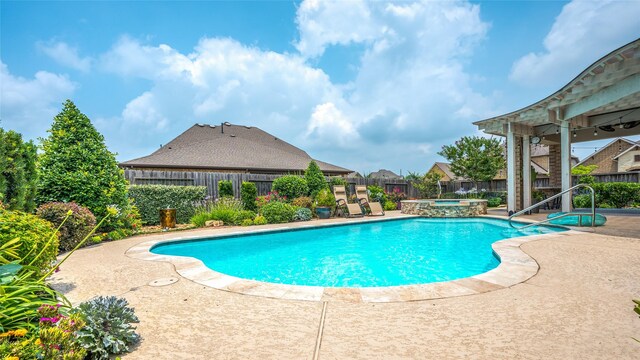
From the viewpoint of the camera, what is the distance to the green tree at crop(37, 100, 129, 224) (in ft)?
20.5

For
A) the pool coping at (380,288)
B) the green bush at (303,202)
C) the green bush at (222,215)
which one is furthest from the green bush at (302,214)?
the pool coping at (380,288)

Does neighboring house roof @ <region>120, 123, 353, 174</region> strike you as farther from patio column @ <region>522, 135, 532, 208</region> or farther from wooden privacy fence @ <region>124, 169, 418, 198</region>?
patio column @ <region>522, 135, 532, 208</region>

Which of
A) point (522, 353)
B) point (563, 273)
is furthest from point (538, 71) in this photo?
point (522, 353)

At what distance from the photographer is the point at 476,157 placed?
19.2 meters

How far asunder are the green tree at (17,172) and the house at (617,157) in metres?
36.7

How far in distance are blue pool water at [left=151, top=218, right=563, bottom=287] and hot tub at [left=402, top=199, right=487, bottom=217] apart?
2335 mm

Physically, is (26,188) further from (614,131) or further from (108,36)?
(614,131)

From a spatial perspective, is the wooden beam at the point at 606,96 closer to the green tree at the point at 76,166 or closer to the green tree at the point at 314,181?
the green tree at the point at 314,181

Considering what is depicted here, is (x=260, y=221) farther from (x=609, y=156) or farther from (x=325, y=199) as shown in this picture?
(x=609, y=156)

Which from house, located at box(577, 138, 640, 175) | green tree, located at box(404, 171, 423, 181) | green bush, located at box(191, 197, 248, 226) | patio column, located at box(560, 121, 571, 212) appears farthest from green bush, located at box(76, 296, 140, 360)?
house, located at box(577, 138, 640, 175)

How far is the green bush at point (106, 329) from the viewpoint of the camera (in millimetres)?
1812

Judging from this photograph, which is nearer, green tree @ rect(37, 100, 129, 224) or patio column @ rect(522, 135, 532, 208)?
green tree @ rect(37, 100, 129, 224)

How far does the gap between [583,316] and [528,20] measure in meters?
9.40

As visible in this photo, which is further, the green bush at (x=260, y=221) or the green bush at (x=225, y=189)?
the green bush at (x=225, y=189)
